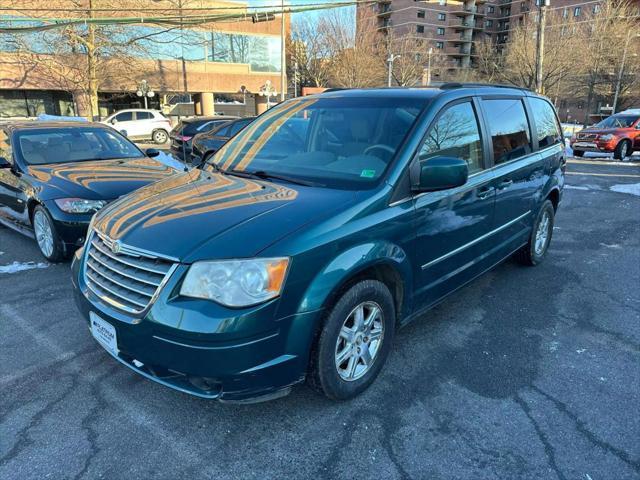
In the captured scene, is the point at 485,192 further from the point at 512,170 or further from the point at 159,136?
the point at 159,136

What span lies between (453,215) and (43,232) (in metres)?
4.46

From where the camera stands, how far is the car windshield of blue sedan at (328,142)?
2.96 m

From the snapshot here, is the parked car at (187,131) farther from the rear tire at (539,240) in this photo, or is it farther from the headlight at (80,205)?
the rear tire at (539,240)

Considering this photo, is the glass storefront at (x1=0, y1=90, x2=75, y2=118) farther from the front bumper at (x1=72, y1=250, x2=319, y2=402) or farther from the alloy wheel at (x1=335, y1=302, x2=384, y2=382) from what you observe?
the alloy wheel at (x1=335, y1=302, x2=384, y2=382)

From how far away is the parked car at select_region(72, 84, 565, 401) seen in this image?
2193mm

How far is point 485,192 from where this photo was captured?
3.56m

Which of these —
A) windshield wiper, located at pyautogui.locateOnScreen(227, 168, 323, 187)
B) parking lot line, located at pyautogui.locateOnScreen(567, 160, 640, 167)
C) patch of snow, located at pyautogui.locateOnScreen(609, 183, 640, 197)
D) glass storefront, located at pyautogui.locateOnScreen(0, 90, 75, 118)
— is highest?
glass storefront, located at pyautogui.locateOnScreen(0, 90, 75, 118)

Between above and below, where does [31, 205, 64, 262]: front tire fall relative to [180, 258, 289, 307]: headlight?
below

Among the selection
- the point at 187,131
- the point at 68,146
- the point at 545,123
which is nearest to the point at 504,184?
the point at 545,123

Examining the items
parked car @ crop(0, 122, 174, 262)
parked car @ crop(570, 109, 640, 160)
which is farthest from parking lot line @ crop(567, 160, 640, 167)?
parked car @ crop(0, 122, 174, 262)

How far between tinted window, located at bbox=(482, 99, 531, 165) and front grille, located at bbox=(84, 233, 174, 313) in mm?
2802

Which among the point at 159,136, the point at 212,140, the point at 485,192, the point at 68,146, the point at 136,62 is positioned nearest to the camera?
the point at 485,192

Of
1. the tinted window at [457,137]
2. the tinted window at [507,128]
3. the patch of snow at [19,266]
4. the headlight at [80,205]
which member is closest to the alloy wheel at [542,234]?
the tinted window at [507,128]

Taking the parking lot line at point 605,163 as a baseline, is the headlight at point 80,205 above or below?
above
